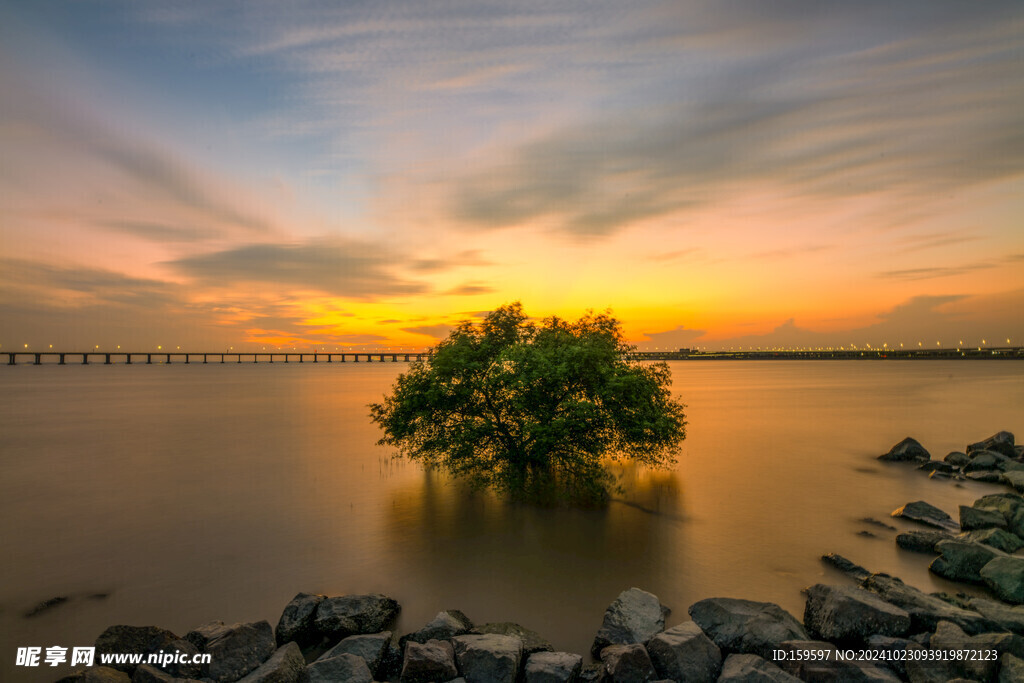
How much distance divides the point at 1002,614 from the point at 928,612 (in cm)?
191

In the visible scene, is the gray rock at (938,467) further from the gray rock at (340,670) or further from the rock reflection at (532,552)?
the gray rock at (340,670)

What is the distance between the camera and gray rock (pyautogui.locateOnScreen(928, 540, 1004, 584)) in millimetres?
15609

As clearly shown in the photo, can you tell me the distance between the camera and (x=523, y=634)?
469 inches

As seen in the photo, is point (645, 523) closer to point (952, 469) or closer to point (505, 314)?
point (505, 314)

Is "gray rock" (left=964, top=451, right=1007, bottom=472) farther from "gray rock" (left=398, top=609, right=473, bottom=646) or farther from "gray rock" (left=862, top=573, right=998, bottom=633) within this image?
"gray rock" (left=398, top=609, right=473, bottom=646)

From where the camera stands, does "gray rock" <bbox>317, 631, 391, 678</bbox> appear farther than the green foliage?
No

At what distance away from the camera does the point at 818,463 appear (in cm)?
3603

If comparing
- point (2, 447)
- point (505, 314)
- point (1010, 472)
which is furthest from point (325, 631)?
point (2, 447)

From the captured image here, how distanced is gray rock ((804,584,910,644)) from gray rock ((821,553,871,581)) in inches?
204

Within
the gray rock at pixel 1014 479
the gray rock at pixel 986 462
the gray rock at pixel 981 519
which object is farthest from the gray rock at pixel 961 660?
the gray rock at pixel 986 462

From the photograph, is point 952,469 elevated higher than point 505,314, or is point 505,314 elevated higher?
point 505,314

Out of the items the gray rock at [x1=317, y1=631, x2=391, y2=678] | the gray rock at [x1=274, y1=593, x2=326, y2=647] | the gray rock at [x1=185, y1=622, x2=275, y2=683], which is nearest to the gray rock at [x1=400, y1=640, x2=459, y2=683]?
the gray rock at [x1=317, y1=631, x2=391, y2=678]

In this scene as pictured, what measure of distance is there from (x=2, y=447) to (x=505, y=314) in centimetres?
4476

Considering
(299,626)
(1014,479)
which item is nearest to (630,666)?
(299,626)
